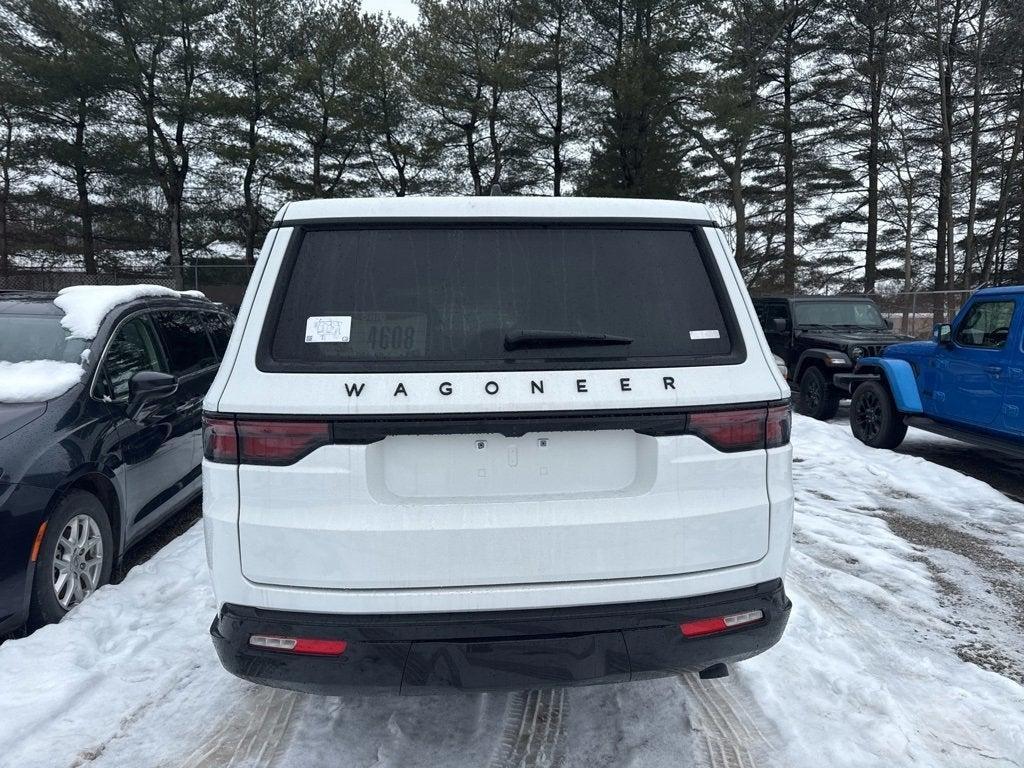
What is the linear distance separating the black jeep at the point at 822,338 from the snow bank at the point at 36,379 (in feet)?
30.9

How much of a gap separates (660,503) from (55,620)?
122 inches

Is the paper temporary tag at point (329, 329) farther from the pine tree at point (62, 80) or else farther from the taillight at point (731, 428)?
the pine tree at point (62, 80)

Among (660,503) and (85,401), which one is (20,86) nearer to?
(85,401)

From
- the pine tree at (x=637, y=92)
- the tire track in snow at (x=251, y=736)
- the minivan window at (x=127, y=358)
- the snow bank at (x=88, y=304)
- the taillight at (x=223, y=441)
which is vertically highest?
the pine tree at (x=637, y=92)

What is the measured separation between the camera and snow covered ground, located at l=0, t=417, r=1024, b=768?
8.13ft

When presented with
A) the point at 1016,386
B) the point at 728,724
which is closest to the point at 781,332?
the point at 1016,386

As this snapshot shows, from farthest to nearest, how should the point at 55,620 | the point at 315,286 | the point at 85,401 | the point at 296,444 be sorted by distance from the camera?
the point at 85,401 → the point at 55,620 → the point at 315,286 → the point at 296,444

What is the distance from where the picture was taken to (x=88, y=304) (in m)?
4.36

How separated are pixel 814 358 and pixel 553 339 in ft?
30.7

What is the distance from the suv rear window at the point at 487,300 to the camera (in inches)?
80.4

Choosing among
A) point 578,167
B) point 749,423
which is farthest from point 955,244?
point 749,423

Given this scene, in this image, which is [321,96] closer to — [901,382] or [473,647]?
[901,382]

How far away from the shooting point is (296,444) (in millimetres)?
1966

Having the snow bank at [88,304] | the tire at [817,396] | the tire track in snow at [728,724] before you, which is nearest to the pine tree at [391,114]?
the tire at [817,396]
